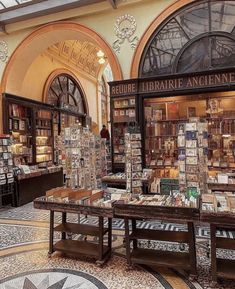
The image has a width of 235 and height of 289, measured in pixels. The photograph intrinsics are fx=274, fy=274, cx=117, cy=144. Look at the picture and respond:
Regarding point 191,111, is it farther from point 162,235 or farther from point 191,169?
point 162,235

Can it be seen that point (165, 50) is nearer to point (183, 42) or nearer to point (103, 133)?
point (183, 42)

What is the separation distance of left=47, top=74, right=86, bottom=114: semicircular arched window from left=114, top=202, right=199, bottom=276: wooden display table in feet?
Answer: 26.2

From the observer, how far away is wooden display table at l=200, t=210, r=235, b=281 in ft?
9.40

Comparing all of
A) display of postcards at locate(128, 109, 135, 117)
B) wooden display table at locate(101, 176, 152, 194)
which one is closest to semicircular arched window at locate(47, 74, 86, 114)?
display of postcards at locate(128, 109, 135, 117)

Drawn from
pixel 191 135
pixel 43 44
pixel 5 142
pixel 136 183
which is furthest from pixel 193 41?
pixel 5 142

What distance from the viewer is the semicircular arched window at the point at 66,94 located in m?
10.8

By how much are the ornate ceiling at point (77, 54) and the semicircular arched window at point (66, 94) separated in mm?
705

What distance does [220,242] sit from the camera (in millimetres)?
3205

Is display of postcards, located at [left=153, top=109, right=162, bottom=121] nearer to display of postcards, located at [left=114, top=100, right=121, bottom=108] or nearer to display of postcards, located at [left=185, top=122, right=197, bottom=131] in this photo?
display of postcards, located at [left=114, top=100, right=121, bottom=108]

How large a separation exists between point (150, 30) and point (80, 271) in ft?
18.4

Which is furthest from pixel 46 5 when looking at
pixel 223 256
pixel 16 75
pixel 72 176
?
pixel 223 256

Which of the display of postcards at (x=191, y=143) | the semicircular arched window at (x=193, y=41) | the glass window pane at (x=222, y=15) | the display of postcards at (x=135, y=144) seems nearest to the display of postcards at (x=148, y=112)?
the semicircular arched window at (x=193, y=41)

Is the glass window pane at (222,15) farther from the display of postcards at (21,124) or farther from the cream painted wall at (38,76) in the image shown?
the display of postcards at (21,124)

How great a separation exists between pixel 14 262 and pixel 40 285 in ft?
2.71
